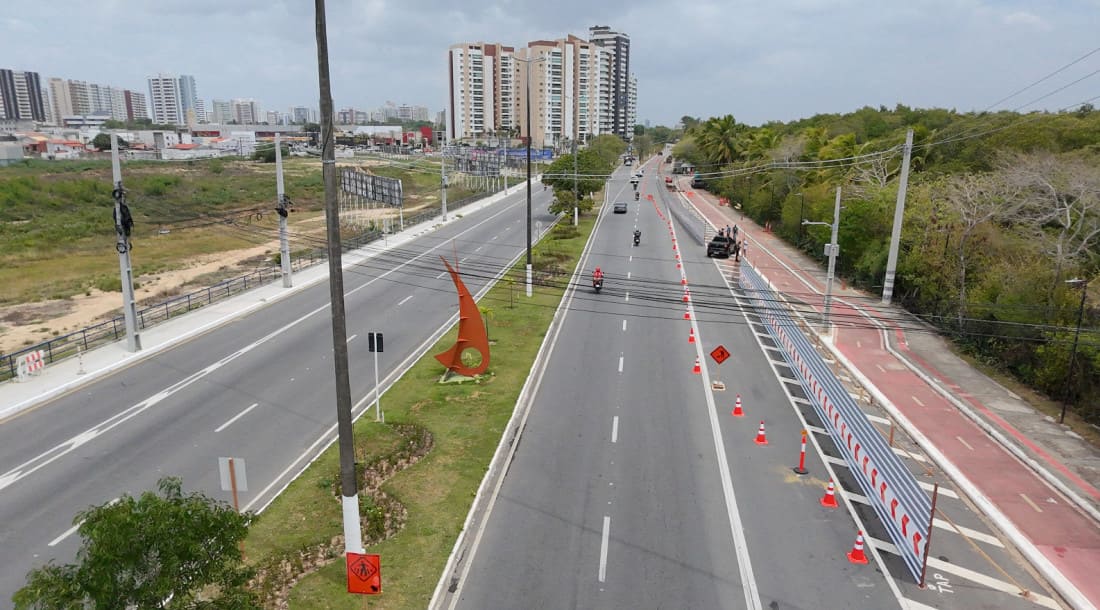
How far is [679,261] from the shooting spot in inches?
1833

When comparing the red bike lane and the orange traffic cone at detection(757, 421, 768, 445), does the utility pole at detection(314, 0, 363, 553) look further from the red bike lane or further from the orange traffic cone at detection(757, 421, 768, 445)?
the red bike lane

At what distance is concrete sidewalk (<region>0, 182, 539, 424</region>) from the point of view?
21219 millimetres

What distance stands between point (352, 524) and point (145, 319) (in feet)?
80.7

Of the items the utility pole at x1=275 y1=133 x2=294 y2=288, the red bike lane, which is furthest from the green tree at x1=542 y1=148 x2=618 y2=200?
the red bike lane

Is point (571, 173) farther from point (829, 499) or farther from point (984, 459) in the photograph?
point (829, 499)

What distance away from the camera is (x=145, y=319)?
102ft

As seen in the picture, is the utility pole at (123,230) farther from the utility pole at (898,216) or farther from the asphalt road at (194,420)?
the utility pole at (898,216)

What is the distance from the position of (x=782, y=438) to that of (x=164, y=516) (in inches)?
620

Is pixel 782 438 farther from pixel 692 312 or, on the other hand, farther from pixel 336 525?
pixel 692 312

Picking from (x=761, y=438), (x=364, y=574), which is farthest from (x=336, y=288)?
(x=761, y=438)

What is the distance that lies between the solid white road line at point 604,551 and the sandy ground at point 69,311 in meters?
29.7

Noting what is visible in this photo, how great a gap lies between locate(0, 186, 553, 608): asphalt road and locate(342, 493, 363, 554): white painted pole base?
404 cm

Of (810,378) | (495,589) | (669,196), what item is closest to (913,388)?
(810,378)

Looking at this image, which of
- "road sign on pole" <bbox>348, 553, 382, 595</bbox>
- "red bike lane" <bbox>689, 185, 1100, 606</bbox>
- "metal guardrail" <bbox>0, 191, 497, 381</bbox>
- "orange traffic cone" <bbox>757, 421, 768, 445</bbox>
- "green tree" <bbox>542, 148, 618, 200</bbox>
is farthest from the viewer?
"green tree" <bbox>542, 148, 618, 200</bbox>
